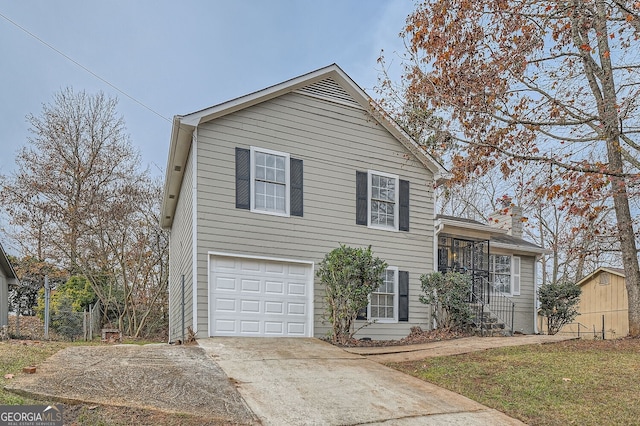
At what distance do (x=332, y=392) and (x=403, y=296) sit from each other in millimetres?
5709

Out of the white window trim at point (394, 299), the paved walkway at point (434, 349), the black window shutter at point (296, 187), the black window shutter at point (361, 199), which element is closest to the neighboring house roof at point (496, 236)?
the white window trim at point (394, 299)

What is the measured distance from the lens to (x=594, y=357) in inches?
305

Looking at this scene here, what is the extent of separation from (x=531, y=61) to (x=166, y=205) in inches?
404

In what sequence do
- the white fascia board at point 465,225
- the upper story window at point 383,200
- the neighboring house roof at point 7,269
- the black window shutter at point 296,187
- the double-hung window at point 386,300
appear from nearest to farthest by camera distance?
the black window shutter at point 296,187
the double-hung window at point 386,300
the upper story window at point 383,200
the white fascia board at point 465,225
the neighboring house roof at point 7,269

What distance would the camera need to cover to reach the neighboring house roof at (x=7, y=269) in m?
16.7

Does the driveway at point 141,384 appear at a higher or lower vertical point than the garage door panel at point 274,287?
lower

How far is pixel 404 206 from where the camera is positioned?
11.4 meters

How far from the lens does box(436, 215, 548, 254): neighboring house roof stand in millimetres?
13283

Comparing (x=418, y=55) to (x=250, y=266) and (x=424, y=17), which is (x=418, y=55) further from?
(x=250, y=266)

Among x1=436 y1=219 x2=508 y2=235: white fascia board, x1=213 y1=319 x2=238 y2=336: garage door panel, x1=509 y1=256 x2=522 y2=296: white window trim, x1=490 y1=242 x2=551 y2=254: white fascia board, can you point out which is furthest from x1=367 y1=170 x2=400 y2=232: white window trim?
x1=509 y1=256 x2=522 y2=296: white window trim

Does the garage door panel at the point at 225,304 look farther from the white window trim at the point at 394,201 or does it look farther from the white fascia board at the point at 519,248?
the white fascia board at the point at 519,248

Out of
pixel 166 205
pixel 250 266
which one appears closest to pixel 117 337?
pixel 166 205

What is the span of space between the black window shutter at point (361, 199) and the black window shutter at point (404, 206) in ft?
3.44

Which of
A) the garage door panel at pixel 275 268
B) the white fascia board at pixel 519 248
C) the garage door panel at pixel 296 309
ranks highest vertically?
the white fascia board at pixel 519 248
